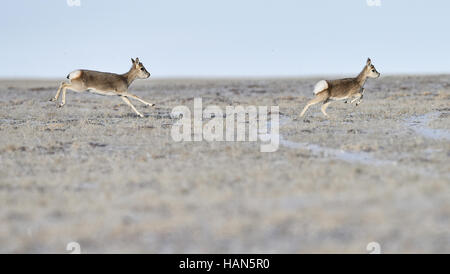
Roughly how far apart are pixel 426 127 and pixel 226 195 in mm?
11522

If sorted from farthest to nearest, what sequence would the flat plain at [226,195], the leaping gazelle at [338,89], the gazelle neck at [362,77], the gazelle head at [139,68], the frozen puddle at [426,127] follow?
1. the gazelle neck at [362,77]
2. the gazelle head at [139,68]
3. the leaping gazelle at [338,89]
4. the frozen puddle at [426,127]
5. the flat plain at [226,195]

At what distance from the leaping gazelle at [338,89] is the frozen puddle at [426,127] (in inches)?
109

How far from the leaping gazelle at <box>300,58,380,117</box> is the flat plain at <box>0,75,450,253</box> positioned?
5.65m

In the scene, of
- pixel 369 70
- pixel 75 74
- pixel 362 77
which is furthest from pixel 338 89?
pixel 75 74

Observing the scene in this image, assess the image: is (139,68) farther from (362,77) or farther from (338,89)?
(362,77)

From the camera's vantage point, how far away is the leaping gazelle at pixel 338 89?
2011 cm

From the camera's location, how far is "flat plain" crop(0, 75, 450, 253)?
19.1ft

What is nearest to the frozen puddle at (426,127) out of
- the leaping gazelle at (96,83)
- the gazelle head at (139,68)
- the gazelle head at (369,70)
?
the gazelle head at (369,70)

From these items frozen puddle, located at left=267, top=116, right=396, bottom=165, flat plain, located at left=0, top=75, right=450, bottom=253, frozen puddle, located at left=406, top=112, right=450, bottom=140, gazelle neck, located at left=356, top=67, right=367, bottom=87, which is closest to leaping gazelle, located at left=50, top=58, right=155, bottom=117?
flat plain, located at left=0, top=75, right=450, bottom=253

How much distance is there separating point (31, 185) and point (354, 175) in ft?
19.4

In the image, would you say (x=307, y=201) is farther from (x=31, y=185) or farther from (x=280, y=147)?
(x=280, y=147)

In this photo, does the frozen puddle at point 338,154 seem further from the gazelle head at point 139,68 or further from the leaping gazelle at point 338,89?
the gazelle head at point 139,68

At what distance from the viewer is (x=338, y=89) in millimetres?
20500
